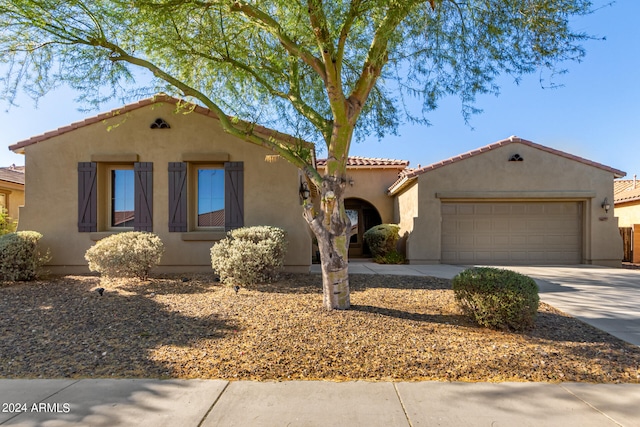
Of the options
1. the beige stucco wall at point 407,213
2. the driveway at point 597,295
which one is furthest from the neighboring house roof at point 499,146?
the driveway at point 597,295

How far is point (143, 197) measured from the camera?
9.23 metres

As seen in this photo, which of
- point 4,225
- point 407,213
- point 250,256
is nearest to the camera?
point 250,256

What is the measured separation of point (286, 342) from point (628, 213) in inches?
743

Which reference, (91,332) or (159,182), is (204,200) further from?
(91,332)

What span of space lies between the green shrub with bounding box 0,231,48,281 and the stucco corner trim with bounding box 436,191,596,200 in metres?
11.9

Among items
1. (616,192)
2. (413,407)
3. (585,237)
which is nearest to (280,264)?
(413,407)

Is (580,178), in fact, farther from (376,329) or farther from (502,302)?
(376,329)

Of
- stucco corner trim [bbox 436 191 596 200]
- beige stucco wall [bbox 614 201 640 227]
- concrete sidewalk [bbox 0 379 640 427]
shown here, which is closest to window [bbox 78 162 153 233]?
concrete sidewalk [bbox 0 379 640 427]

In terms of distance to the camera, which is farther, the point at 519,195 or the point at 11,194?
the point at 11,194

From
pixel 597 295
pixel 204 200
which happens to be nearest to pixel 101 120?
pixel 204 200

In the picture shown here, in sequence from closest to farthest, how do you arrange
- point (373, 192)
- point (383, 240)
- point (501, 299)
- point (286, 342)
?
point (286, 342)
point (501, 299)
point (383, 240)
point (373, 192)

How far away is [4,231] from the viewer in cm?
1113

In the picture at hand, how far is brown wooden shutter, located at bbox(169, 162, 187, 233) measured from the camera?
9188 millimetres

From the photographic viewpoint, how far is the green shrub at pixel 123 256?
759cm
